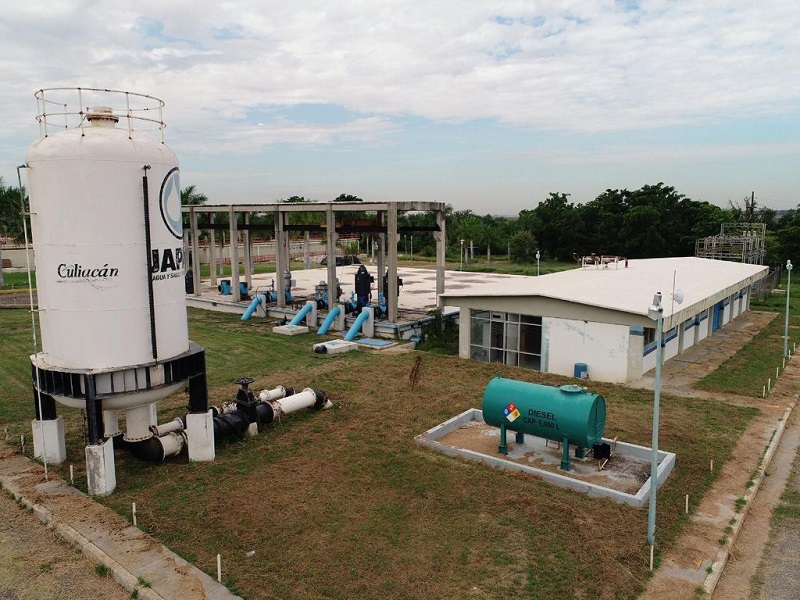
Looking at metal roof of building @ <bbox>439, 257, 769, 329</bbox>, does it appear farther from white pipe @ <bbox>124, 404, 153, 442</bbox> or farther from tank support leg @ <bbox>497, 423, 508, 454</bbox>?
white pipe @ <bbox>124, 404, 153, 442</bbox>

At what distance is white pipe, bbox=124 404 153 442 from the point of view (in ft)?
53.7

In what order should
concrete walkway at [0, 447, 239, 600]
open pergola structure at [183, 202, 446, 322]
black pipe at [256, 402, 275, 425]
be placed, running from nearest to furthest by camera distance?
concrete walkway at [0, 447, 239, 600] → black pipe at [256, 402, 275, 425] → open pergola structure at [183, 202, 446, 322]

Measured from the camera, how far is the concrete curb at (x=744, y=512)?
1155 centimetres

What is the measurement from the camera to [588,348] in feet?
84.1

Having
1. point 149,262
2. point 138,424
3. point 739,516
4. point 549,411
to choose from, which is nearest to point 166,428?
point 138,424

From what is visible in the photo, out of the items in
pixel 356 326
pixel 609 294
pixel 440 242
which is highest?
pixel 440 242

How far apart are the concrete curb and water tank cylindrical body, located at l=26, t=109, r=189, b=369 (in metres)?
13.0

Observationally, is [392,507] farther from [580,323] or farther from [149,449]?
[580,323]

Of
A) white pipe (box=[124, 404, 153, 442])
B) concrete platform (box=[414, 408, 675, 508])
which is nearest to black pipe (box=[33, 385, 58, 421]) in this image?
white pipe (box=[124, 404, 153, 442])

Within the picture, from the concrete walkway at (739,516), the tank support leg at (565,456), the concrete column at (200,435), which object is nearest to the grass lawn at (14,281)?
the concrete column at (200,435)

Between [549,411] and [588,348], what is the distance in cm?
1022

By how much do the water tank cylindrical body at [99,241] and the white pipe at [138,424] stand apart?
2.06 metres

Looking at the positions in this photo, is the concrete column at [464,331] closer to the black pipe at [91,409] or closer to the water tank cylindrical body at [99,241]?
the water tank cylindrical body at [99,241]

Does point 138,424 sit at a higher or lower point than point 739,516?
higher
